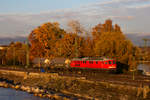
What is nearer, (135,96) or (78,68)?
(135,96)

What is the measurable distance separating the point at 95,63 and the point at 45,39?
32405mm

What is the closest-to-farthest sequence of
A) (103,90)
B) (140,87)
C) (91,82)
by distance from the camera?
(140,87)
(103,90)
(91,82)

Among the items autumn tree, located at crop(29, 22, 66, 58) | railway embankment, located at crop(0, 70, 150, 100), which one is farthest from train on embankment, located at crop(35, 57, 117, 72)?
autumn tree, located at crop(29, 22, 66, 58)

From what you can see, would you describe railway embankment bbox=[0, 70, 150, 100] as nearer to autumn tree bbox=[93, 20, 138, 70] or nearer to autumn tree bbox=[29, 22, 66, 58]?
autumn tree bbox=[93, 20, 138, 70]

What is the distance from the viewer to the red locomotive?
1512 inches

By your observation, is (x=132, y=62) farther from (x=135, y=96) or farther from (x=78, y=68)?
(x=135, y=96)

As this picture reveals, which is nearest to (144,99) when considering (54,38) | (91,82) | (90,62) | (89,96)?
(89,96)

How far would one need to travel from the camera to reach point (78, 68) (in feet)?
147

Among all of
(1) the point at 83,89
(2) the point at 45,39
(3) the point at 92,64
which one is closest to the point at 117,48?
(3) the point at 92,64

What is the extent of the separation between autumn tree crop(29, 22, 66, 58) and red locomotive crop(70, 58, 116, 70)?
76.7ft

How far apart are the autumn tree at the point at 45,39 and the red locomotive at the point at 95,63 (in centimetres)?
2337

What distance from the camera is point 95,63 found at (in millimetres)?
40594

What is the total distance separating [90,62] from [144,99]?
2126cm

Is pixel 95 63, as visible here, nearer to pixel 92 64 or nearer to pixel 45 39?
pixel 92 64
